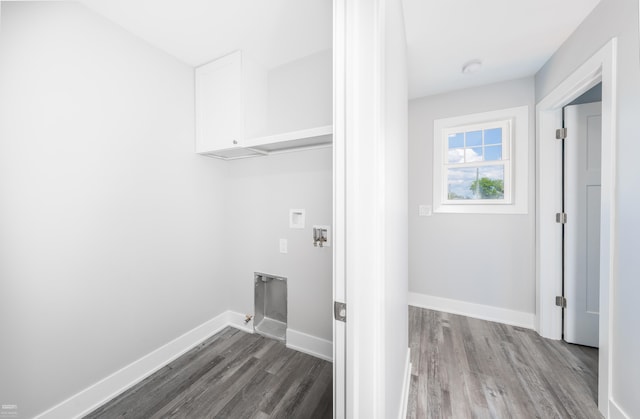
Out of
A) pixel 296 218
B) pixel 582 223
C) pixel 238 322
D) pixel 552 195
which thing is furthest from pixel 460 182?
pixel 238 322

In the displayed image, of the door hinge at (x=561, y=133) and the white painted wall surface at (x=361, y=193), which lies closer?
the white painted wall surface at (x=361, y=193)

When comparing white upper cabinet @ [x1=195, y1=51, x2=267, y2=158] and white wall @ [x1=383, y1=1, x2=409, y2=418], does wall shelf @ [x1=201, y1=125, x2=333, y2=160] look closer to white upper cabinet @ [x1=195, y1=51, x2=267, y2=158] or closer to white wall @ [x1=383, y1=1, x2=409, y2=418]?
white upper cabinet @ [x1=195, y1=51, x2=267, y2=158]

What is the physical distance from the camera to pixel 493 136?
2.47 meters

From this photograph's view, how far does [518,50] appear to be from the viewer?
1.90 meters

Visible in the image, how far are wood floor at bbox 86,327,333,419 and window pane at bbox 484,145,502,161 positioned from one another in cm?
264

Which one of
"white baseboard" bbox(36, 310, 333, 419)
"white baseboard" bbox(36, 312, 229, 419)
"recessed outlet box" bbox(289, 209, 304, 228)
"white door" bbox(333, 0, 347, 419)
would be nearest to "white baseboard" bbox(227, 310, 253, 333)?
"white baseboard" bbox(36, 310, 333, 419)

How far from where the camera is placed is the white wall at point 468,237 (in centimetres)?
231

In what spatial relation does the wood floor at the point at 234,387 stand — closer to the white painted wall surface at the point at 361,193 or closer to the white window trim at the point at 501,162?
the white painted wall surface at the point at 361,193

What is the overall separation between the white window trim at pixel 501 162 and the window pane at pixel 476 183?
6 centimetres

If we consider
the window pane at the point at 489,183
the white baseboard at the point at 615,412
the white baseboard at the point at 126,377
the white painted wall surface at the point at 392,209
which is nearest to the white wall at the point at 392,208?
the white painted wall surface at the point at 392,209

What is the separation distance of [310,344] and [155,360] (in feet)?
3.90

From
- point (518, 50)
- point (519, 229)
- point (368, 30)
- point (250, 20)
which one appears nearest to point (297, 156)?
point (250, 20)

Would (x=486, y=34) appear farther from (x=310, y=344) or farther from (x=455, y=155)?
(x=310, y=344)

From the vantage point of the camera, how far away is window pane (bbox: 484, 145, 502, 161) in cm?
246
